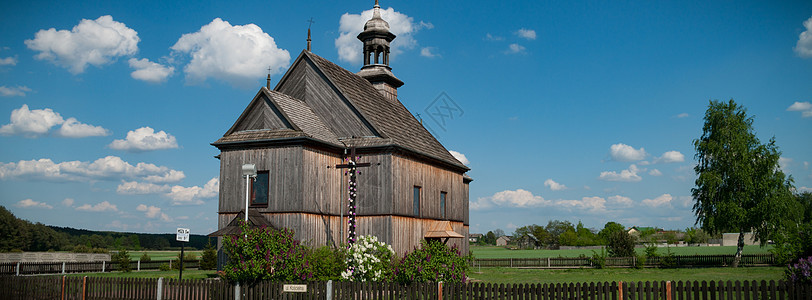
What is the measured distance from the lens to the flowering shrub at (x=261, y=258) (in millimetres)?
18656

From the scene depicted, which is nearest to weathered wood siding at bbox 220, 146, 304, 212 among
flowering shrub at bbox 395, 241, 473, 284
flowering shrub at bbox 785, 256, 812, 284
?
flowering shrub at bbox 395, 241, 473, 284

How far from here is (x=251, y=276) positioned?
18.7 m

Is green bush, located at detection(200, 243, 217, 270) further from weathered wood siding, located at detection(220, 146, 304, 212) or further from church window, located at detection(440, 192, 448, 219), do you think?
church window, located at detection(440, 192, 448, 219)

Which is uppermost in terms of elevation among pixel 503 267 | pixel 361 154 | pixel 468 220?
pixel 361 154

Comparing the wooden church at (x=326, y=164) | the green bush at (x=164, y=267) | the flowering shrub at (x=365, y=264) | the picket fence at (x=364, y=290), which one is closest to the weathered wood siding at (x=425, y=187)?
the wooden church at (x=326, y=164)

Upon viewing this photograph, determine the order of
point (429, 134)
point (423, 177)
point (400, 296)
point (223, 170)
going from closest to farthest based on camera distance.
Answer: point (400, 296) < point (223, 170) < point (423, 177) < point (429, 134)

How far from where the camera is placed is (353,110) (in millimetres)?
27703

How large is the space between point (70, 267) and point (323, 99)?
22.2 m

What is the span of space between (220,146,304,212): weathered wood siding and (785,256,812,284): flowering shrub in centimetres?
1662

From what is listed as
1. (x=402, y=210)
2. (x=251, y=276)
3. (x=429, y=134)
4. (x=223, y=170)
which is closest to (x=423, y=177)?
(x=402, y=210)

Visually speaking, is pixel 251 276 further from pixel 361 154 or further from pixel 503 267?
pixel 503 267

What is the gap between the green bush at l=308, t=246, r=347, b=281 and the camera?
22.5 m

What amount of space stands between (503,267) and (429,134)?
1670 centimetres

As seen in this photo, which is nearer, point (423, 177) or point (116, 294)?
point (116, 294)
